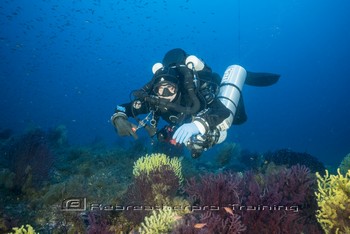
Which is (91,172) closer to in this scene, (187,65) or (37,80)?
(187,65)

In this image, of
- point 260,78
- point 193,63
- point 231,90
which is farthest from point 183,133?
point 260,78

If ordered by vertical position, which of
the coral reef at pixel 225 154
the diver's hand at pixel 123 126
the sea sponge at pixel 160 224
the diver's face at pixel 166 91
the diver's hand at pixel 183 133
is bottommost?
the sea sponge at pixel 160 224

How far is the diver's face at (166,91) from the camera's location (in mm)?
5465

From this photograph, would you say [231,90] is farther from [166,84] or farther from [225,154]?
[225,154]

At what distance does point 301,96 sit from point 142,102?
154m

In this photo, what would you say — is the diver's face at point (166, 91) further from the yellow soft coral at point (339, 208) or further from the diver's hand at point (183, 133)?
the yellow soft coral at point (339, 208)

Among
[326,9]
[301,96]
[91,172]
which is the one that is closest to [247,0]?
[326,9]

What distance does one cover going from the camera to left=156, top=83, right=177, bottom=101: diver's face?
5.46 metres

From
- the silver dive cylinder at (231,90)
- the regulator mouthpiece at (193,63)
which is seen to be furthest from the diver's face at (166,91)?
the silver dive cylinder at (231,90)

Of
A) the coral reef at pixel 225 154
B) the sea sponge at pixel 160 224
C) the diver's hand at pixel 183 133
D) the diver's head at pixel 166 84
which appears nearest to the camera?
the sea sponge at pixel 160 224

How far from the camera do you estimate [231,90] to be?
23.0 feet

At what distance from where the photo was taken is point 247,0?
11344 centimetres

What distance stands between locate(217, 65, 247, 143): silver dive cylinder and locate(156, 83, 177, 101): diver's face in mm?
1308

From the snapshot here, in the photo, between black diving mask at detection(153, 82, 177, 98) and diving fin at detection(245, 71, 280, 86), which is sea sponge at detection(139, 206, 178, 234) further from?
diving fin at detection(245, 71, 280, 86)
